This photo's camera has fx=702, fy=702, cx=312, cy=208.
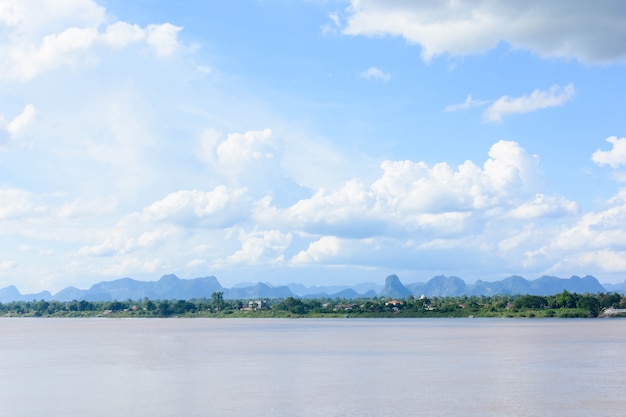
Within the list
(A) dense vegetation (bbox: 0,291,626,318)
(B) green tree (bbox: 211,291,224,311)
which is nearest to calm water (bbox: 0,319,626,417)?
(A) dense vegetation (bbox: 0,291,626,318)

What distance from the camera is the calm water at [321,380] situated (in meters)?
27.5

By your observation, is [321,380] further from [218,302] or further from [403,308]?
[218,302]

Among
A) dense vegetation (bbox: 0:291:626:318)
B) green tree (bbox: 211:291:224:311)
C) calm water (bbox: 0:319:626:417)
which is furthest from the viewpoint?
green tree (bbox: 211:291:224:311)

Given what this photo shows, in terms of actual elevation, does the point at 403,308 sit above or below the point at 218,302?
below

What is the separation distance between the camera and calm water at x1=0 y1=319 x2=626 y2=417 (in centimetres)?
2752

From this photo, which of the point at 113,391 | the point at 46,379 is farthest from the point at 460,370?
the point at 46,379

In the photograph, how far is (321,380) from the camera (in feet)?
116

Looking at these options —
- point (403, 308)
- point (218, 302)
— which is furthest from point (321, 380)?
point (218, 302)

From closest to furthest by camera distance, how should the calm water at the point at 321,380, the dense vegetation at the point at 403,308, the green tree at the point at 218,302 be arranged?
the calm water at the point at 321,380, the dense vegetation at the point at 403,308, the green tree at the point at 218,302

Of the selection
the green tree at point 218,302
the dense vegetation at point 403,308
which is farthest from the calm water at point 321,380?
the green tree at point 218,302

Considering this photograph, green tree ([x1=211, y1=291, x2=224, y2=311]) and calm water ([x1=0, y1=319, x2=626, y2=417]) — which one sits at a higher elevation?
green tree ([x1=211, y1=291, x2=224, y2=311])

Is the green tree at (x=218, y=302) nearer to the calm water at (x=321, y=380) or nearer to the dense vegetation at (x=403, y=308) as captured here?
the dense vegetation at (x=403, y=308)

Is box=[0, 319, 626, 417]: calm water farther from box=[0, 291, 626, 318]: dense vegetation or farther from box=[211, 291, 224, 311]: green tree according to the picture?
box=[211, 291, 224, 311]: green tree

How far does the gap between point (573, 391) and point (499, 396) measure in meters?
3.91
